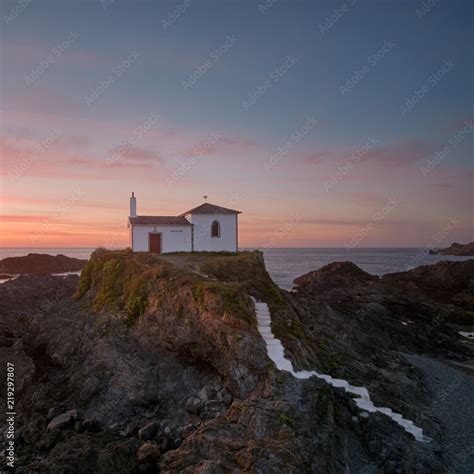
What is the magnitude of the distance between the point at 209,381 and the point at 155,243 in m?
19.7

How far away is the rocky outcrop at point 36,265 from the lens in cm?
7019

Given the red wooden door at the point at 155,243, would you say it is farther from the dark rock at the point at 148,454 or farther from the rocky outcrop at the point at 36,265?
the rocky outcrop at the point at 36,265

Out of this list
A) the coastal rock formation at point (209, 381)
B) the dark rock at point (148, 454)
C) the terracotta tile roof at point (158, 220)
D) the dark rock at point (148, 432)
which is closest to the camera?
the coastal rock formation at point (209, 381)

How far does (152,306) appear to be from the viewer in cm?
1872

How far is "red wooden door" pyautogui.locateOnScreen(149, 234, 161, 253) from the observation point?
108 ft

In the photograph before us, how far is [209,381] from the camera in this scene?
48.1 feet

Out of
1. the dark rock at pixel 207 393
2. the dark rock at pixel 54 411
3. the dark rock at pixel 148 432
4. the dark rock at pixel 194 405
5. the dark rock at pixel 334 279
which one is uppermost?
the dark rock at pixel 334 279

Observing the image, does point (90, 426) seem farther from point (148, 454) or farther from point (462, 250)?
point (462, 250)

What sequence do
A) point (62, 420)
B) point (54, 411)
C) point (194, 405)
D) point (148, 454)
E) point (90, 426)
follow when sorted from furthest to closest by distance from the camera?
point (54, 411)
point (62, 420)
point (90, 426)
point (194, 405)
point (148, 454)

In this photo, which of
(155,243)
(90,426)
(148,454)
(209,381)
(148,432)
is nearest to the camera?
(148,454)

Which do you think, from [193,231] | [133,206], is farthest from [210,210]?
[133,206]

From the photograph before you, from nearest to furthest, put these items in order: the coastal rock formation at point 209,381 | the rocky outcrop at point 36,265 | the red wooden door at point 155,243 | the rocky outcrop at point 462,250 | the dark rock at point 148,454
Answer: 1. the coastal rock formation at point 209,381
2. the dark rock at point 148,454
3. the red wooden door at point 155,243
4. the rocky outcrop at point 36,265
5. the rocky outcrop at point 462,250

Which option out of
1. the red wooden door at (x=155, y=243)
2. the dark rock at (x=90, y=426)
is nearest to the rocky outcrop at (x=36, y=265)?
the red wooden door at (x=155, y=243)

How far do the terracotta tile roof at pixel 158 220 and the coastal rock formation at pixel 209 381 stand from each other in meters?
6.02
